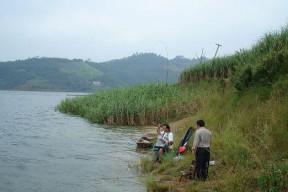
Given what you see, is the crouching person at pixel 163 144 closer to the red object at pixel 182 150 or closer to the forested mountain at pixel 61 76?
the red object at pixel 182 150

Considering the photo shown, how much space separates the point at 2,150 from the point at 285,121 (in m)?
13.2

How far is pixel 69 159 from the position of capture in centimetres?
1531

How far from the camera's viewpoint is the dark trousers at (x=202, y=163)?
380 inches

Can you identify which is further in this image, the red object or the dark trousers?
the red object

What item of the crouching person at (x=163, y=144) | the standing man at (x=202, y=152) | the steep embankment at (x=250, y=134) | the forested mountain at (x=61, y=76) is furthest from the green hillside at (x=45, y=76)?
the standing man at (x=202, y=152)

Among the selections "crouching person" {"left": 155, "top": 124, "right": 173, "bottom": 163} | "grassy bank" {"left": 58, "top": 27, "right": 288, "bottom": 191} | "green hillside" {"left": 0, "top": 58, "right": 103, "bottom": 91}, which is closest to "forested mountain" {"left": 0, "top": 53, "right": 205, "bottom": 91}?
"green hillside" {"left": 0, "top": 58, "right": 103, "bottom": 91}

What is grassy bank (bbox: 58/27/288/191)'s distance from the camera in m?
8.55

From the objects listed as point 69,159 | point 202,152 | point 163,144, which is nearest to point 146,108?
point 69,159

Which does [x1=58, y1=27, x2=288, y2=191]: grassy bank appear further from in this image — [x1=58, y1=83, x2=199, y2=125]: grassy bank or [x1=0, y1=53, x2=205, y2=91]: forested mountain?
[x1=0, y1=53, x2=205, y2=91]: forested mountain

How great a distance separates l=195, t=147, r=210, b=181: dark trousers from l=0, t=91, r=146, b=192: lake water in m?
1.72

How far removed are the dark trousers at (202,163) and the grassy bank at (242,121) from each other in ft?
0.76

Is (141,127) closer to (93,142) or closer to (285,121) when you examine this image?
(93,142)

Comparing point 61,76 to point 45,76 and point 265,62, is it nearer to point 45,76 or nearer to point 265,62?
point 45,76

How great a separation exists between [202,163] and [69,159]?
24.4 feet
